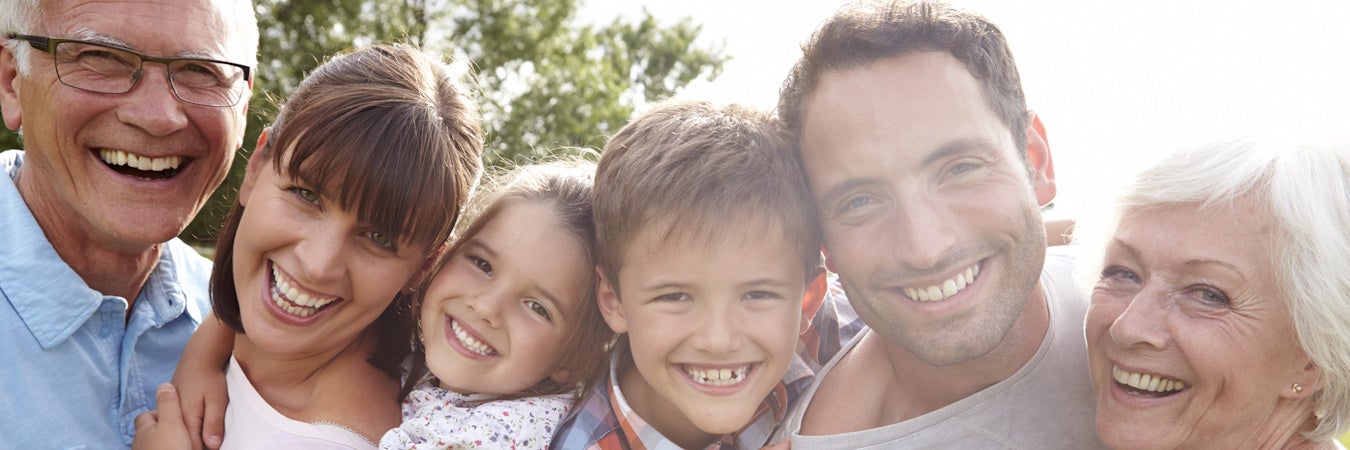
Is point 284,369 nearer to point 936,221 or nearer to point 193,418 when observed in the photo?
point 193,418

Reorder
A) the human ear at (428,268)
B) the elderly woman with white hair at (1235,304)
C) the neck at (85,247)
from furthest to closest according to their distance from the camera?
the neck at (85,247)
the human ear at (428,268)
the elderly woman with white hair at (1235,304)

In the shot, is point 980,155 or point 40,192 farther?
point 40,192

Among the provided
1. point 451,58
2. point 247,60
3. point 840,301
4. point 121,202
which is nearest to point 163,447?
point 121,202

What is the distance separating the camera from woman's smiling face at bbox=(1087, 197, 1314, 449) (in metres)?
2.14

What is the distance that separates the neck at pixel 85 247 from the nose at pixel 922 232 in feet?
8.08

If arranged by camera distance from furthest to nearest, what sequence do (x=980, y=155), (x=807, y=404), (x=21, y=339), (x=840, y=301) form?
(x=840, y=301)
(x=21, y=339)
(x=807, y=404)
(x=980, y=155)

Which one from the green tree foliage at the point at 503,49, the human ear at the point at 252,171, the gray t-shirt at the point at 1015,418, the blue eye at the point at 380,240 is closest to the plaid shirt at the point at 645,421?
the gray t-shirt at the point at 1015,418

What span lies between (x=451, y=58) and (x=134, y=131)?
1.01 m

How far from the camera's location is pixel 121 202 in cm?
292

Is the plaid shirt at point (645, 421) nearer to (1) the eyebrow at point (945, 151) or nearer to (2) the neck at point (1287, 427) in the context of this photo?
(1) the eyebrow at point (945, 151)

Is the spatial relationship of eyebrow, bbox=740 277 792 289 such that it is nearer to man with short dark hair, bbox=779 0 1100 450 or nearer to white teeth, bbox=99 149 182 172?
man with short dark hair, bbox=779 0 1100 450

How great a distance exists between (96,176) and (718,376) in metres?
2.03

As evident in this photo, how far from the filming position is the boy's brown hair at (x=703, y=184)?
2.46 meters

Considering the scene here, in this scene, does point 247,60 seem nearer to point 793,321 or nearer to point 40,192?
point 40,192
